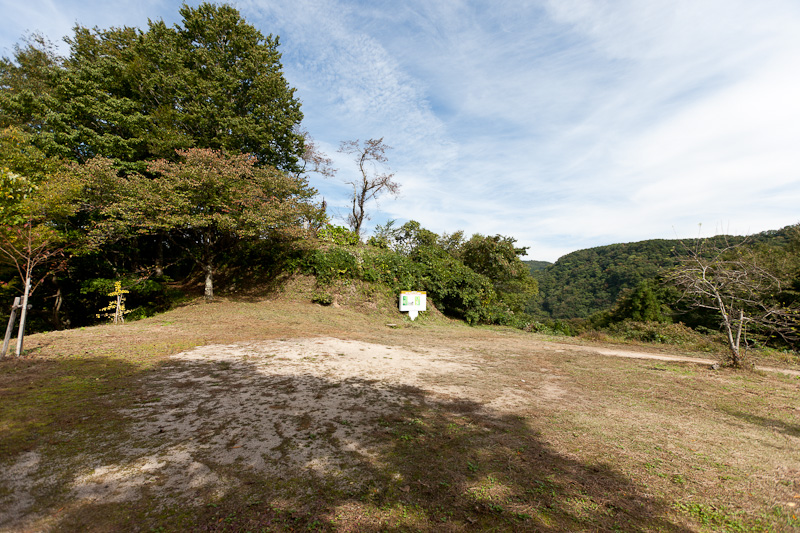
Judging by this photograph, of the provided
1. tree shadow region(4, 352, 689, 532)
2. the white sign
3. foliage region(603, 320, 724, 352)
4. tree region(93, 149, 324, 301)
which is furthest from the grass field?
the white sign

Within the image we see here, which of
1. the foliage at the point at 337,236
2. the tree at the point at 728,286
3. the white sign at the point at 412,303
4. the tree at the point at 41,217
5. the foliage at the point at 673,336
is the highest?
the foliage at the point at 337,236

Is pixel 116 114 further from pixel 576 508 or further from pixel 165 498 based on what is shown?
pixel 576 508

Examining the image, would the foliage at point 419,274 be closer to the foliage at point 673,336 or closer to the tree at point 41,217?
the foliage at point 673,336

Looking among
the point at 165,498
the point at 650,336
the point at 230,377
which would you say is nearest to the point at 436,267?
the point at 650,336

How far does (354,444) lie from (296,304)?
1063cm

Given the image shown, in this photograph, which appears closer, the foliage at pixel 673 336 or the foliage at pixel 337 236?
the foliage at pixel 673 336

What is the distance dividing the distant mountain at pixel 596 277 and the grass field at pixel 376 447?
42436 mm

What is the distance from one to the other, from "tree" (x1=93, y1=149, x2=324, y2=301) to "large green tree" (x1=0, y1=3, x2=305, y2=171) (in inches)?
93.6

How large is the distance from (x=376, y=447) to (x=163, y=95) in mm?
20203

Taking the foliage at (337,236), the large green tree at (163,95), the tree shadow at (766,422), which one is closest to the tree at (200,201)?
the large green tree at (163,95)

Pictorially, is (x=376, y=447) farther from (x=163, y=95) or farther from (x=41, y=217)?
(x=163, y=95)

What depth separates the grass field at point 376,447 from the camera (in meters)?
1.97

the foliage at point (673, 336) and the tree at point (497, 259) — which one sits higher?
the tree at point (497, 259)

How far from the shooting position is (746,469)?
264 cm
